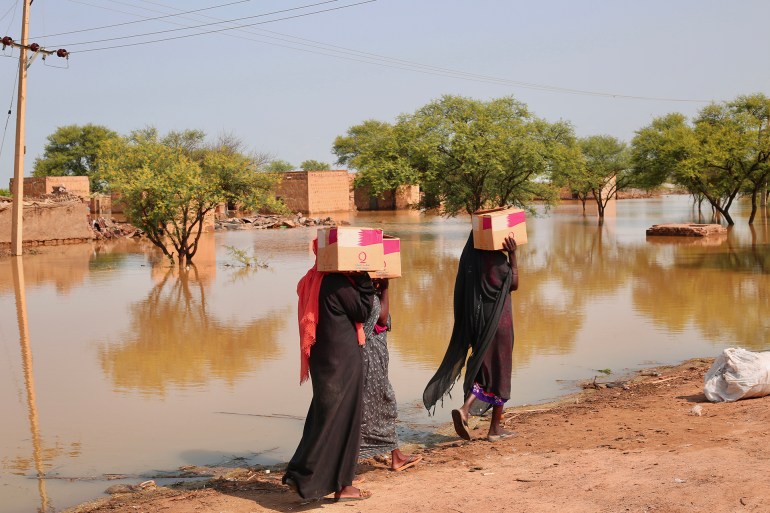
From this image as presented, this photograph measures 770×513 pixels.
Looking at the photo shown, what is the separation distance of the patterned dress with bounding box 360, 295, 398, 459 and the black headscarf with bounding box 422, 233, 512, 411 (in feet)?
3.31

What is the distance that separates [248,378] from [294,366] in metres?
0.72

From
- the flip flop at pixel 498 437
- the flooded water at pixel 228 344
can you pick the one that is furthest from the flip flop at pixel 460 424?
the flooded water at pixel 228 344

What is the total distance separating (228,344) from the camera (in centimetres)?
1147

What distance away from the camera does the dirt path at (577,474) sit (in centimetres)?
493

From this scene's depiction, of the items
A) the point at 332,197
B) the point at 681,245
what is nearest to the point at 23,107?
the point at 681,245

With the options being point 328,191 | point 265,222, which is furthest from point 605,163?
point 265,222

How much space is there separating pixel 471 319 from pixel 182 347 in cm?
557

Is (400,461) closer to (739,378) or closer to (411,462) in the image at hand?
(411,462)

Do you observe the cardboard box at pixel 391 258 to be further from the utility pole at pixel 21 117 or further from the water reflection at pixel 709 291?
the utility pole at pixel 21 117

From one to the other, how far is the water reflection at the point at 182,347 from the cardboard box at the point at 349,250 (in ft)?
13.7

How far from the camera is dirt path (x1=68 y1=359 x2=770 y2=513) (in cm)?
493

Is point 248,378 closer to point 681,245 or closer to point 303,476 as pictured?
point 303,476

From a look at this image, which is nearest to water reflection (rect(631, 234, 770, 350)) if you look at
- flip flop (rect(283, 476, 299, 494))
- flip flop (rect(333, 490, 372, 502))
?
flip flop (rect(333, 490, 372, 502))

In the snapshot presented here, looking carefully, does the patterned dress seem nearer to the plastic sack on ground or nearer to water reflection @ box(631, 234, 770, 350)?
the plastic sack on ground
